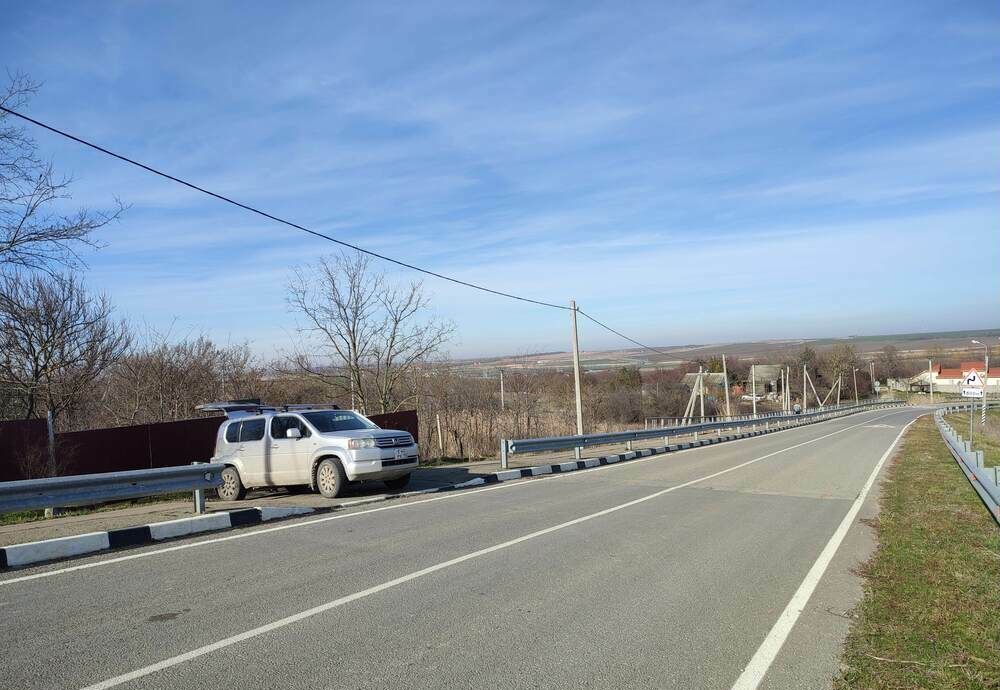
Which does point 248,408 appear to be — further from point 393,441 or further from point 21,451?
point 21,451

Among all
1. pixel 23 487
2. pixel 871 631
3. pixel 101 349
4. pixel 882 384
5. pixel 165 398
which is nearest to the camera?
pixel 871 631

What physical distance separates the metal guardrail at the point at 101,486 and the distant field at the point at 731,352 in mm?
26747

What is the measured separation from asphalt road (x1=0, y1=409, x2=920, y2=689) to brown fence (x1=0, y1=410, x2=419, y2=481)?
20.3 ft

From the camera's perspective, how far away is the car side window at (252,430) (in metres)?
13.4

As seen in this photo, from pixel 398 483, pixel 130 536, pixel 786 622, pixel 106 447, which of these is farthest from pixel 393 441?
pixel 786 622

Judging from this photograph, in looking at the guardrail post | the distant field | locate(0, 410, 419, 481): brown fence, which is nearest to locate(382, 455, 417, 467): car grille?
the guardrail post

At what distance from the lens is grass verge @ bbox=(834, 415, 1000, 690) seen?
4559 millimetres

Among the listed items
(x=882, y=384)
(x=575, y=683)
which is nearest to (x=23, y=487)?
(x=575, y=683)

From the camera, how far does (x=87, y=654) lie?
4.76m

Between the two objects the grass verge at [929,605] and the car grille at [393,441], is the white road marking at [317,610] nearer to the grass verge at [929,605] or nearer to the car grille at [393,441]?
the grass verge at [929,605]

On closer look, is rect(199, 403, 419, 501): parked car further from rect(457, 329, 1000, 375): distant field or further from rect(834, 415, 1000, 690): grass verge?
rect(457, 329, 1000, 375): distant field

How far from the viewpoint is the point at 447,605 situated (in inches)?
231

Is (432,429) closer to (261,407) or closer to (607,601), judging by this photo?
(261,407)

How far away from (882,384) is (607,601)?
15227cm
